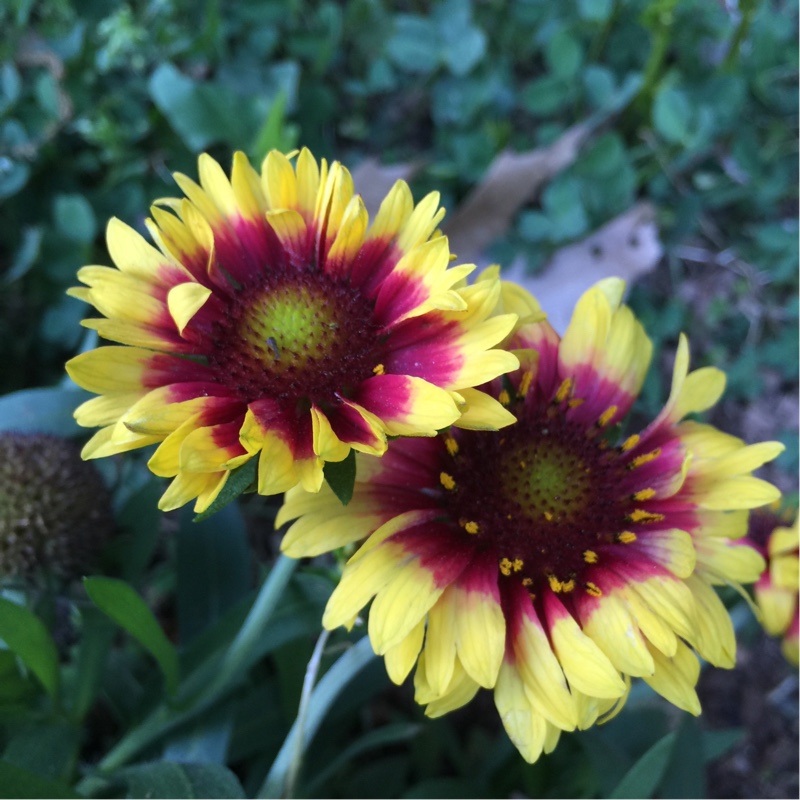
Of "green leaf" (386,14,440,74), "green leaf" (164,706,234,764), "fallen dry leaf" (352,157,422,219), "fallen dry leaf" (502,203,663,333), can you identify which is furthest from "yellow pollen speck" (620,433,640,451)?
"green leaf" (386,14,440,74)

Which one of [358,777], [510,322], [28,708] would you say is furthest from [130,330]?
[358,777]

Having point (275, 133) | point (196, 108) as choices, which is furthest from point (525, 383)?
point (196, 108)

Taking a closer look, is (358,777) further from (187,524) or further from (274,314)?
(274,314)

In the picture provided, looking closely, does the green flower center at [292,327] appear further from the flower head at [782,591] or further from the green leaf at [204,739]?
the flower head at [782,591]

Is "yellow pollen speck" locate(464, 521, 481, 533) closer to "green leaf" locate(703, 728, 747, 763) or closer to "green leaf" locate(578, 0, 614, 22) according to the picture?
"green leaf" locate(703, 728, 747, 763)

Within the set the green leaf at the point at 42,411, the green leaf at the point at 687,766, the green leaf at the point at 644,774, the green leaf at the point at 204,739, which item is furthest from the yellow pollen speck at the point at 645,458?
the green leaf at the point at 42,411

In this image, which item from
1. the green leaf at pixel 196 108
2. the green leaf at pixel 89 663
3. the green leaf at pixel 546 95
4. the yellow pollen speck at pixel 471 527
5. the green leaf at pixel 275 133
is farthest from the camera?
the green leaf at pixel 546 95
